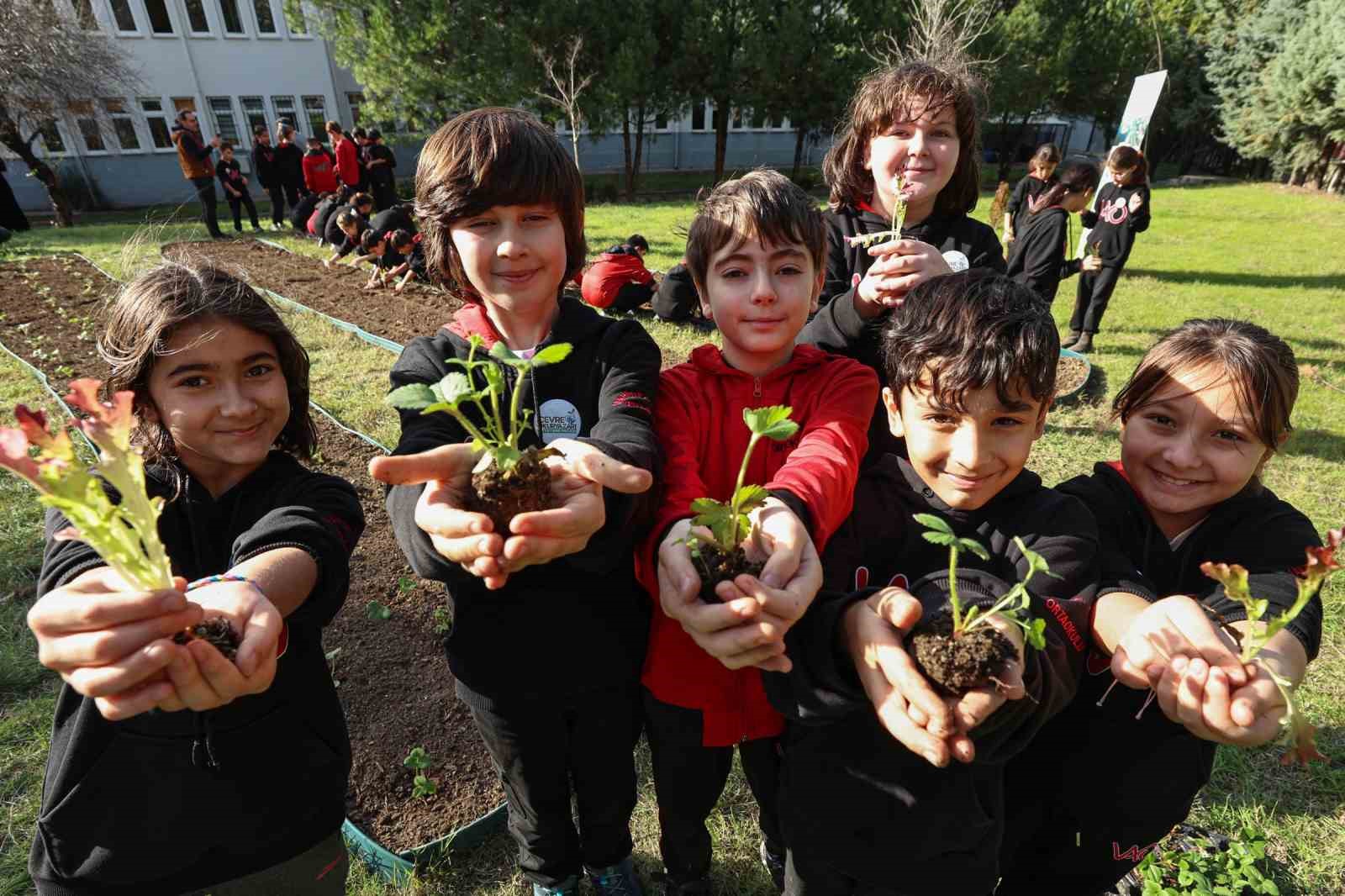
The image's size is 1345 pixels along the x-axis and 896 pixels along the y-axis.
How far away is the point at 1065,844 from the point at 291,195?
1998cm

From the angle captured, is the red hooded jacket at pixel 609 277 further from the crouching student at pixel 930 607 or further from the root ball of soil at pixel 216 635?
the root ball of soil at pixel 216 635

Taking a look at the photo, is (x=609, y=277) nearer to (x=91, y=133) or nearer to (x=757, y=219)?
(x=757, y=219)

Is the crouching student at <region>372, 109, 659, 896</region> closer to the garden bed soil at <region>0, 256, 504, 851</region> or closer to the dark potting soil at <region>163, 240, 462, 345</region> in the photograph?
the garden bed soil at <region>0, 256, 504, 851</region>

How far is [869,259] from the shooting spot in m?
2.43

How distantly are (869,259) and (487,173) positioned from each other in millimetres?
1391

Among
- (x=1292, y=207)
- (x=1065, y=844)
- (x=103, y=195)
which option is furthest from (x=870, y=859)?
(x=103, y=195)

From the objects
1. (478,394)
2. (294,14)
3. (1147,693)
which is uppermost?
(294,14)

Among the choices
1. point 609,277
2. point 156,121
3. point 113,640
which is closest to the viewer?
point 113,640

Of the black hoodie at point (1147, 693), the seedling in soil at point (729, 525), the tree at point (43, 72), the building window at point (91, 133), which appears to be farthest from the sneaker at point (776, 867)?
the building window at point (91, 133)

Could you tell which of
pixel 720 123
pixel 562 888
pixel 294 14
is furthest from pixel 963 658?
pixel 294 14

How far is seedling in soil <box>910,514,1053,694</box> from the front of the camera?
47.0 inches

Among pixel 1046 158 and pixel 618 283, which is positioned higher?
pixel 1046 158

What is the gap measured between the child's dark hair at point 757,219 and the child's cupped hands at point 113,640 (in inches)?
59.1

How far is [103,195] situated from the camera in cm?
2467
